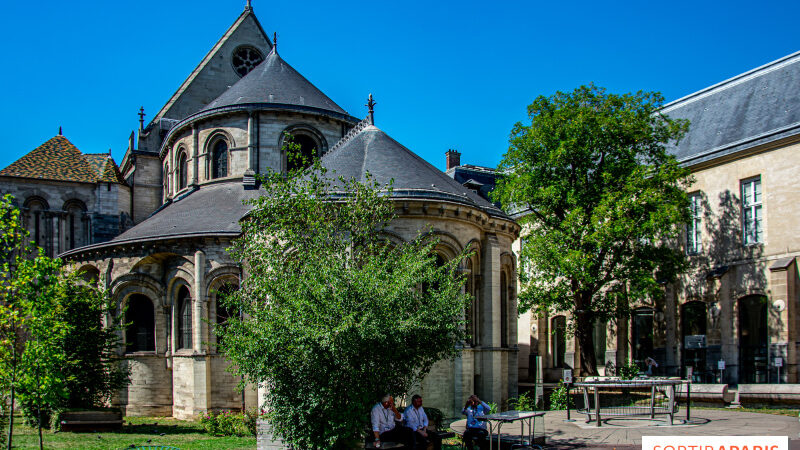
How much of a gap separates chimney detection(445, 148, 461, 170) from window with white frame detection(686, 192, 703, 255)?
18.8m

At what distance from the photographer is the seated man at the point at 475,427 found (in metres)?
14.9

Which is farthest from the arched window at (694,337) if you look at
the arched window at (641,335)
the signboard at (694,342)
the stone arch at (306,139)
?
the stone arch at (306,139)

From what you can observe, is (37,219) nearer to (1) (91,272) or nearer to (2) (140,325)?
(1) (91,272)

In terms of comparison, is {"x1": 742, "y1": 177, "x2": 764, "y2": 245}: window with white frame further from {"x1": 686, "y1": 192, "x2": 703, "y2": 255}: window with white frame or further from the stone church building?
the stone church building

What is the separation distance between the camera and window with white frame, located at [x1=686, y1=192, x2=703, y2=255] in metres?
30.6

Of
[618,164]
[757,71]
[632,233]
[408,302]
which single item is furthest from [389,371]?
[757,71]

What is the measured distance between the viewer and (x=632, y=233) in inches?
1049

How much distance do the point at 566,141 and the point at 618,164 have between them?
2264mm

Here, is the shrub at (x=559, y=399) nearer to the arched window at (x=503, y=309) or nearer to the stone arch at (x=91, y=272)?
the arched window at (x=503, y=309)

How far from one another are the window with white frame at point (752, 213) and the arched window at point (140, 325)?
22233 mm

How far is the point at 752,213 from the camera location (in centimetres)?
2858

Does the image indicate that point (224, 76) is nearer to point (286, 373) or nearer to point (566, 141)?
point (566, 141)

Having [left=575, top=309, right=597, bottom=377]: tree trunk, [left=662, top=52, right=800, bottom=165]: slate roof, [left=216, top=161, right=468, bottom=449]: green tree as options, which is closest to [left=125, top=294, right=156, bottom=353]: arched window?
[left=216, top=161, right=468, bottom=449]: green tree

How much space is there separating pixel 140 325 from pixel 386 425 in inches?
707
